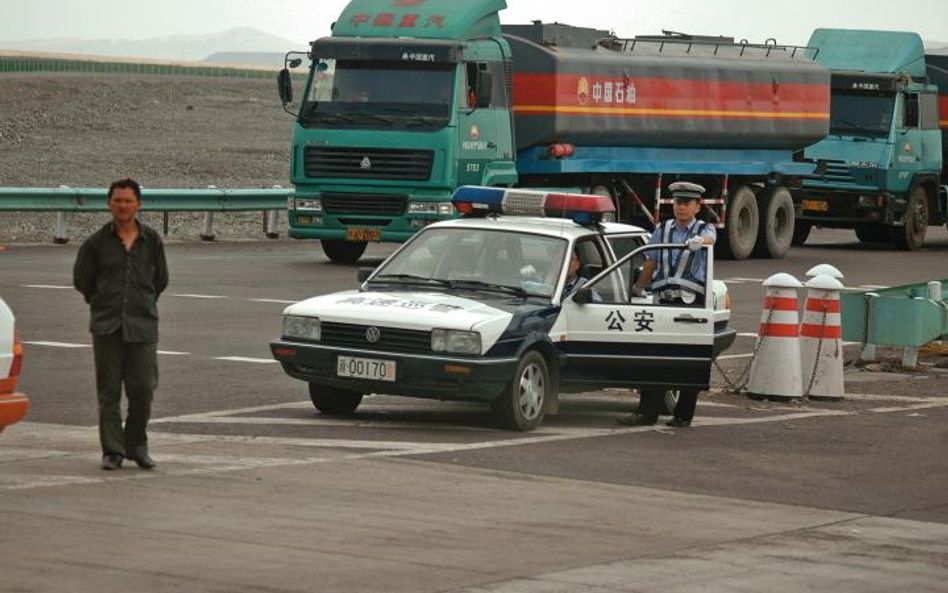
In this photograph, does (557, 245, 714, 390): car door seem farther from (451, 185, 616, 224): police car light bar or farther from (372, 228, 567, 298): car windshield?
(451, 185, 616, 224): police car light bar

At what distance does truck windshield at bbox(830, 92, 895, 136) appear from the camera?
40.5 meters

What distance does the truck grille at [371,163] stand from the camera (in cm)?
3033

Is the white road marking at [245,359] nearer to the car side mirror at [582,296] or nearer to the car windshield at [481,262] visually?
the car windshield at [481,262]

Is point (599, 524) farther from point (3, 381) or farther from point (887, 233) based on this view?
point (887, 233)

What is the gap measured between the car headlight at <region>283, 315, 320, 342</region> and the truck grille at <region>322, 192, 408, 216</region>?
50.4 ft

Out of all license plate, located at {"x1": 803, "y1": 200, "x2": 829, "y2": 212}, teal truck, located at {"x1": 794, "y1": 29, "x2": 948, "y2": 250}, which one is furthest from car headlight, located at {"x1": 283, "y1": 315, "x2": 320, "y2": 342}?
license plate, located at {"x1": 803, "y1": 200, "x2": 829, "y2": 212}

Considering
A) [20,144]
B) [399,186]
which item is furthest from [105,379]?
[20,144]

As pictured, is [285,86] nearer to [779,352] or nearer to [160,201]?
[160,201]

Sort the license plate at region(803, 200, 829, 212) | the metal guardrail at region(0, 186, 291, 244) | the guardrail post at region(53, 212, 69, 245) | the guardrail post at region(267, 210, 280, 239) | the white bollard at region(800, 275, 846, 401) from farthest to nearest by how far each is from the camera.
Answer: the license plate at region(803, 200, 829, 212) < the guardrail post at region(267, 210, 280, 239) < the guardrail post at region(53, 212, 69, 245) < the metal guardrail at region(0, 186, 291, 244) < the white bollard at region(800, 275, 846, 401)

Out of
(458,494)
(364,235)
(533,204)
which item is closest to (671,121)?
(364,235)

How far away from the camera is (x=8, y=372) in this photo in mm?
11258

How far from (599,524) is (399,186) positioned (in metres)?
19.8

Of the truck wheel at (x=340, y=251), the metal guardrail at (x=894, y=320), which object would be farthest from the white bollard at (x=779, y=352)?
the truck wheel at (x=340, y=251)

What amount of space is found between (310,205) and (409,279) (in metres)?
15.3
